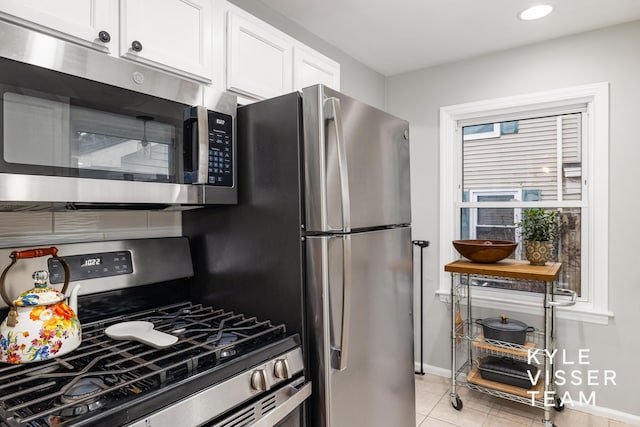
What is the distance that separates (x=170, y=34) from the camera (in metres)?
1.23

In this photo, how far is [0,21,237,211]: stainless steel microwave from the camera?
2.90 ft

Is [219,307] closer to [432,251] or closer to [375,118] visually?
[375,118]

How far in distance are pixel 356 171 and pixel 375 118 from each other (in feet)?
0.95

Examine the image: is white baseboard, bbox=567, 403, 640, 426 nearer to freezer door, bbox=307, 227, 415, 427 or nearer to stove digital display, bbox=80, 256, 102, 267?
freezer door, bbox=307, 227, 415, 427

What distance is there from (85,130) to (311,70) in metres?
1.12

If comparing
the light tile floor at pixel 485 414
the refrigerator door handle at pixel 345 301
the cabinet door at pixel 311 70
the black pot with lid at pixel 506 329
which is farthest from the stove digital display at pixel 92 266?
the black pot with lid at pixel 506 329

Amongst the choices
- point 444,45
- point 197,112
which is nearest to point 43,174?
point 197,112

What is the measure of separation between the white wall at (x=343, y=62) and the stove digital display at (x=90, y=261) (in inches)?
58.2

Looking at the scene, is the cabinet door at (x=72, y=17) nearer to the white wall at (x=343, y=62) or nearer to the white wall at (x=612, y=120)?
the white wall at (x=343, y=62)

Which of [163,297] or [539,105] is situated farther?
[539,105]

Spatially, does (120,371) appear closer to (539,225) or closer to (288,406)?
(288,406)

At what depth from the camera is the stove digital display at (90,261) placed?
1.29 metres

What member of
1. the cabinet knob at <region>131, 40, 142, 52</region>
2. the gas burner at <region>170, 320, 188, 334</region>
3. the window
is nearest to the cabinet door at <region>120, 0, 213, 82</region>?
the cabinet knob at <region>131, 40, 142, 52</region>

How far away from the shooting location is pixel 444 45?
2.68 m
